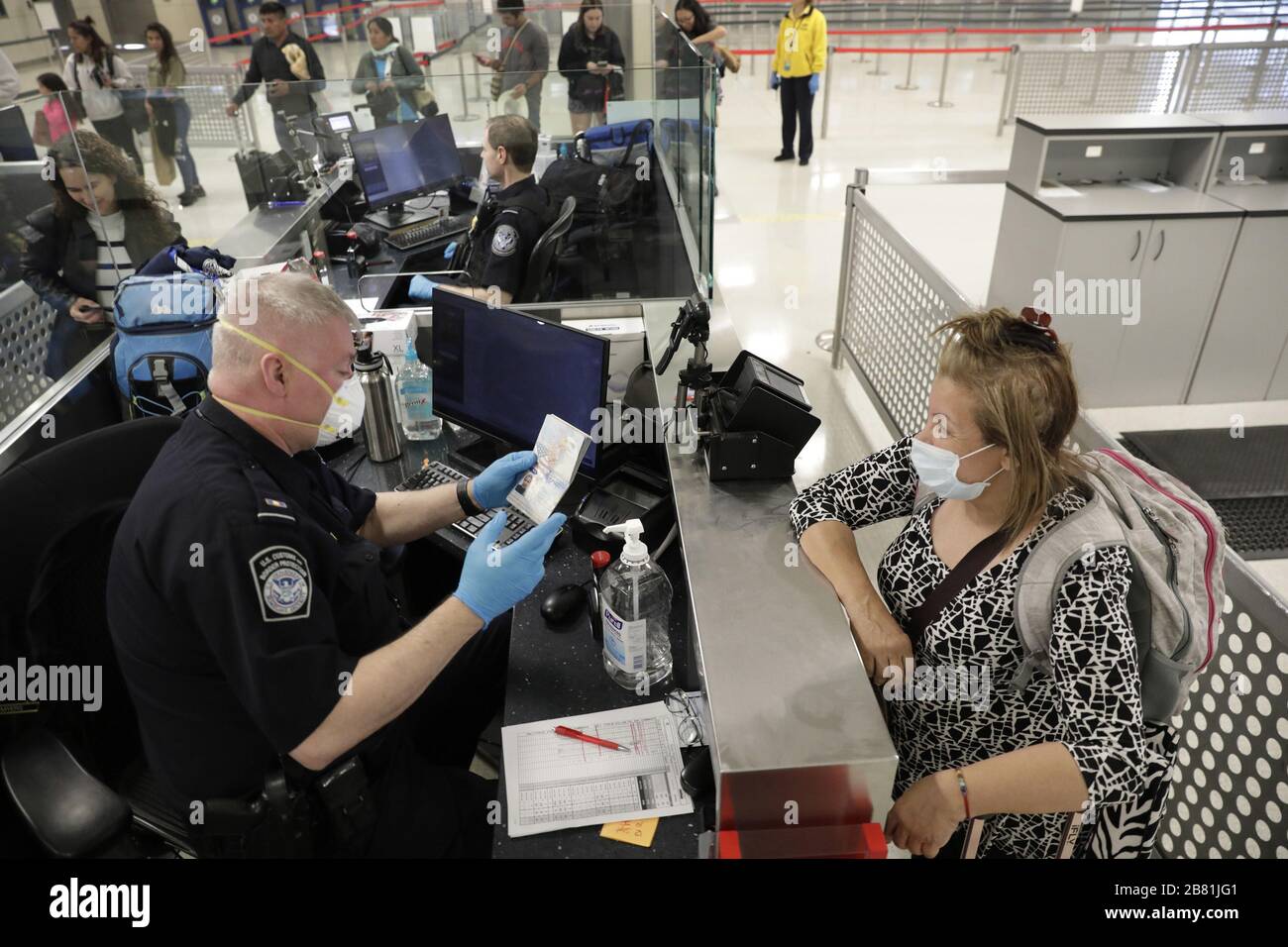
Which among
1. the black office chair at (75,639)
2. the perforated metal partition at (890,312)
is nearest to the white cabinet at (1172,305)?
the perforated metal partition at (890,312)

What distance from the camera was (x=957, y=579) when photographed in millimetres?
1552

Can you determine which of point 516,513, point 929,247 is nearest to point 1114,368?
point 929,247

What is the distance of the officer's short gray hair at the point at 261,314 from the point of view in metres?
1.62

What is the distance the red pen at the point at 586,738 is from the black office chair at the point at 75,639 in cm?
86

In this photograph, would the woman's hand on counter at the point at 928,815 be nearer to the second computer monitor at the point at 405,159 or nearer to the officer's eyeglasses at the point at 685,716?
the officer's eyeglasses at the point at 685,716

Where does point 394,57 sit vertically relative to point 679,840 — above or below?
above

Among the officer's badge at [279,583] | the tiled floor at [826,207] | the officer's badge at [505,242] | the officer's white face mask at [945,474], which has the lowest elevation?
the tiled floor at [826,207]

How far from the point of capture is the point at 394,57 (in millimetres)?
7406

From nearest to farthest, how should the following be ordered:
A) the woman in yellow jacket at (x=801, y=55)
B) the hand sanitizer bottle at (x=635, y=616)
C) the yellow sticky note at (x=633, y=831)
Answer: the yellow sticky note at (x=633, y=831) → the hand sanitizer bottle at (x=635, y=616) → the woman in yellow jacket at (x=801, y=55)

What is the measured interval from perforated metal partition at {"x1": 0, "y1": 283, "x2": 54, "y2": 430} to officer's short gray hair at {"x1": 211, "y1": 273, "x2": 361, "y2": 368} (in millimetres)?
1434

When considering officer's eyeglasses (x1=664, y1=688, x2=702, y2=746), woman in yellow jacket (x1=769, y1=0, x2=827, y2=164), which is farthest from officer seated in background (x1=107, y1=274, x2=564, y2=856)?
woman in yellow jacket (x1=769, y1=0, x2=827, y2=164)
